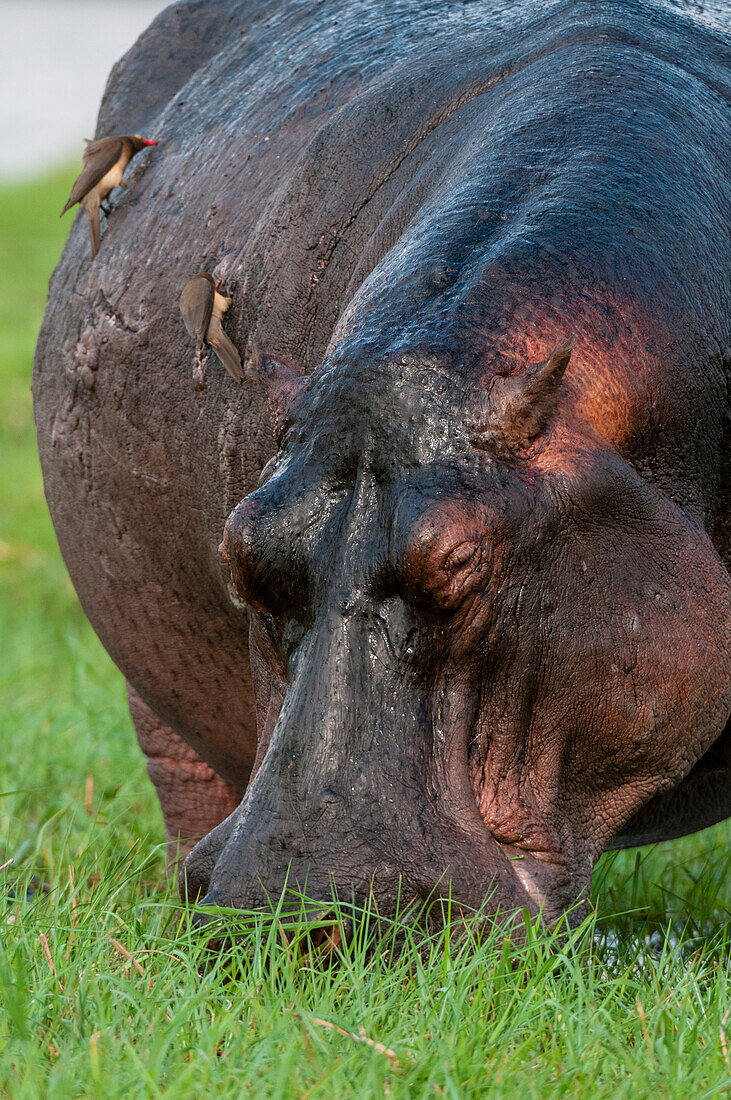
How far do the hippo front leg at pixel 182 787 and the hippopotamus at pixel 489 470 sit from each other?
138 cm

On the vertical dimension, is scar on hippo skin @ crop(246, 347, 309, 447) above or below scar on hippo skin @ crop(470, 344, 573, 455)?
above

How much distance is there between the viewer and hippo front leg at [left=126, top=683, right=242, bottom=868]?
4.30 metres

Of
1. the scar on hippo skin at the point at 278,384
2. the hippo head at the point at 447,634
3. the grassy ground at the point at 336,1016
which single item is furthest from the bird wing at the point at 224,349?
the grassy ground at the point at 336,1016

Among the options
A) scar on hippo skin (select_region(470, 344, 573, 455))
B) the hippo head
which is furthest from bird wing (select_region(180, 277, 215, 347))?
scar on hippo skin (select_region(470, 344, 573, 455))

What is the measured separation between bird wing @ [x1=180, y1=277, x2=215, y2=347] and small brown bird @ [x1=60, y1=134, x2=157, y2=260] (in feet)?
2.72

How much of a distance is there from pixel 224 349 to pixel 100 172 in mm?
1099

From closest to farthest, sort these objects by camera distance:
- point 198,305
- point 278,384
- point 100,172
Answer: point 278,384 → point 198,305 → point 100,172

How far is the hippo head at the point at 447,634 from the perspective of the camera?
2092 mm

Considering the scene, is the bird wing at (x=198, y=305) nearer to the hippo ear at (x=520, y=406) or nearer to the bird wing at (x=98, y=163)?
the bird wing at (x=98, y=163)

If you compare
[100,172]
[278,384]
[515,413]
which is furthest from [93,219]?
[515,413]

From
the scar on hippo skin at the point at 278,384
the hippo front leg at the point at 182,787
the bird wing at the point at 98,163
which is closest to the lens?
the scar on hippo skin at the point at 278,384

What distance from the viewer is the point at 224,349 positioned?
3.07m

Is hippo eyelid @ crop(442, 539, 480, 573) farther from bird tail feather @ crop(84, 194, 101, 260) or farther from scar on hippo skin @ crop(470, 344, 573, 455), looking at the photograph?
bird tail feather @ crop(84, 194, 101, 260)

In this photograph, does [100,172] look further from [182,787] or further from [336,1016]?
[336,1016]
